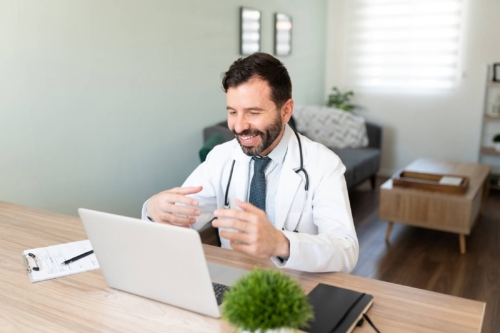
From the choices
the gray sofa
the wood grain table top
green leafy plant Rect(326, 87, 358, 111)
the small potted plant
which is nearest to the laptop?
the gray sofa

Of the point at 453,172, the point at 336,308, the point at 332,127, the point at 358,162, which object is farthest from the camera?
the point at 332,127

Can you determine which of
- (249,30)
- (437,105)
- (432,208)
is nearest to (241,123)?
(432,208)

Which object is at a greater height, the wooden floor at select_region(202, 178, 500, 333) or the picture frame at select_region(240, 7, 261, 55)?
the picture frame at select_region(240, 7, 261, 55)

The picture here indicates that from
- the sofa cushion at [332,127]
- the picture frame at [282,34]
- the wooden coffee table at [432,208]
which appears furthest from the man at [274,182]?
the sofa cushion at [332,127]

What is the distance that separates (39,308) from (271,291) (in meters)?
0.68

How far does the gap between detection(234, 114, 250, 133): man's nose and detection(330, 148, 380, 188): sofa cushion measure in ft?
8.57

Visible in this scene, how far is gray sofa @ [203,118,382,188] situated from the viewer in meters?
3.69

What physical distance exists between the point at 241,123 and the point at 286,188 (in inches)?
10.4

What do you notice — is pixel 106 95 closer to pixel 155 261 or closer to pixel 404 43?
pixel 155 261

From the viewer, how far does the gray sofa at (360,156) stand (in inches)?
145

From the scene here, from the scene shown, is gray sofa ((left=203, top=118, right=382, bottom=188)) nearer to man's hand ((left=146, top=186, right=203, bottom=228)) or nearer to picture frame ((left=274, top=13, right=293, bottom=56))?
picture frame ((left=274, top=13, right=293, bottom=56))

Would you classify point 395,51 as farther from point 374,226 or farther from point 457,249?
point 457,249

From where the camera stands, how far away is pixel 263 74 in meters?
1.51

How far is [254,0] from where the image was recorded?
4090mm
